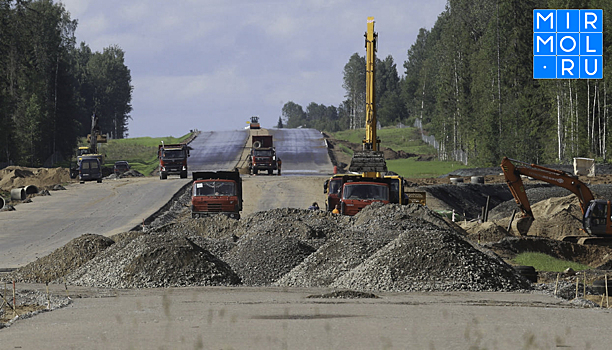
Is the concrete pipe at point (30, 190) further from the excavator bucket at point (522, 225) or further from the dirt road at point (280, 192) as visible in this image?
the excavator bucket at point (522, 225)

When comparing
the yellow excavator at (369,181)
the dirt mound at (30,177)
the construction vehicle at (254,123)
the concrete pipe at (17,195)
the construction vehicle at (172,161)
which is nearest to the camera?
the yellow excavator at (369,181)

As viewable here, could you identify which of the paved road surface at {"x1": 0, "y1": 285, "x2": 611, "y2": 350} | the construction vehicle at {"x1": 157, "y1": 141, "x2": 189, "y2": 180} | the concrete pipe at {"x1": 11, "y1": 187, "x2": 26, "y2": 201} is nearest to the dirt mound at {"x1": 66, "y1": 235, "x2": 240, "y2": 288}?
the paved road surface at {"x1": 0, "y1": 285, "x2": 611, "y2": 350}

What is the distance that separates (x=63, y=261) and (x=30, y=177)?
41.3 metres

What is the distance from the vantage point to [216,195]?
35.2 meters

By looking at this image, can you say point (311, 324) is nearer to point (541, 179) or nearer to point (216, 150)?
point (541, 179)

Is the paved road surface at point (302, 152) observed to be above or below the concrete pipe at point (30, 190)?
above

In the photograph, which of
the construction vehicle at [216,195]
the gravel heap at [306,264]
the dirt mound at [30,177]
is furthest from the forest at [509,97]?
the gravel heap at [306,264]

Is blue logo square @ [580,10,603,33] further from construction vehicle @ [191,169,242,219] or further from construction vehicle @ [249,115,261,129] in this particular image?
construction vehicle @ [249,115,261,129]

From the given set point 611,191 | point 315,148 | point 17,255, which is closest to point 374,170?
point 17,255

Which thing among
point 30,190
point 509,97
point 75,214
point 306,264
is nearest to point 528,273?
point 306,264

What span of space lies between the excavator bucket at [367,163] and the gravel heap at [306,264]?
36.2 feet

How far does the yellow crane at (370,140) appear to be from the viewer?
34.8 metres

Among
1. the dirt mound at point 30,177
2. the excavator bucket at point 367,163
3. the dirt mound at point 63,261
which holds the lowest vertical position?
the dirt mound at point 63,261

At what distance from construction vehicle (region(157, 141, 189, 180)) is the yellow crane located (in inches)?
968
